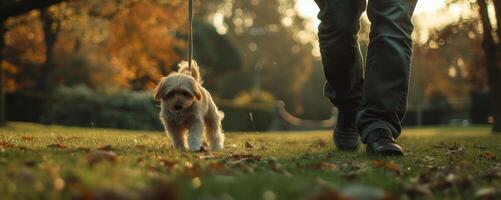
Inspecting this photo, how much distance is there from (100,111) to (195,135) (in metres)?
16.2

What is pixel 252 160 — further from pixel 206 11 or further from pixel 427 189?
pixel 206 11

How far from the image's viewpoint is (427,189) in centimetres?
281

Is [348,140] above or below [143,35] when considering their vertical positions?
below

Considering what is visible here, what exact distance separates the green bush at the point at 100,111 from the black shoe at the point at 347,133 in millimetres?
15928

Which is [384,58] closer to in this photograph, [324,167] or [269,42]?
[324,167]

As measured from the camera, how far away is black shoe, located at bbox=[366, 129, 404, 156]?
15.2 feet

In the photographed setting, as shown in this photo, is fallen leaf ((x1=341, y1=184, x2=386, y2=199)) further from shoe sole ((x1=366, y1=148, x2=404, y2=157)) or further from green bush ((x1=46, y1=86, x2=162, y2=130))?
green bush ((x1=46, y1=86, x2=162, y2=130))

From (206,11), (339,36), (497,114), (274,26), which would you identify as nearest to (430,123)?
(274,26)

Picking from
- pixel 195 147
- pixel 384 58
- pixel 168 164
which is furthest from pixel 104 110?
pixel 168 164

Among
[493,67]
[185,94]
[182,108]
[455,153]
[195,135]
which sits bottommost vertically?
→ [455,153]

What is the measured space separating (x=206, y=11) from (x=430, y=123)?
2134cm

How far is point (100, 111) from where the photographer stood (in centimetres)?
2147

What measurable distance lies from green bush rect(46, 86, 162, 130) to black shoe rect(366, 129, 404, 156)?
55.7 ft

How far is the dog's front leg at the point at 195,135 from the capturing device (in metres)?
5.87
